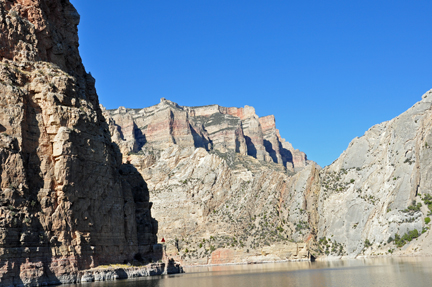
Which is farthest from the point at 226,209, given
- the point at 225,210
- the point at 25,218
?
the point at 25,218

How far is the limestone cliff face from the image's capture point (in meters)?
112

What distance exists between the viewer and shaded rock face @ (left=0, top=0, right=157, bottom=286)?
59.2 m

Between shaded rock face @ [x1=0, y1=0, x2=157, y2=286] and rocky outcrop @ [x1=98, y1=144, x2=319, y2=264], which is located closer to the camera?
shaded rock face @ [x1=0, y1=0, x2=157, y2=286]

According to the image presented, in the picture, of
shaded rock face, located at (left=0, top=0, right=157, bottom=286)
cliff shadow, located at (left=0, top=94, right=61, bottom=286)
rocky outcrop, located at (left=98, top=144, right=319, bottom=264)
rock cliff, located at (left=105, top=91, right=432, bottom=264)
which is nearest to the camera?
cliff shadow, located at (left=0, top=94, right=61, bottom=286)

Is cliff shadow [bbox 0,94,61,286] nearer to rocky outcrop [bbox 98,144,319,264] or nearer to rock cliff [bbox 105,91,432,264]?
rock cliff [bbox 105,91,432,264]

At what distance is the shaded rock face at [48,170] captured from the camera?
59.2 m

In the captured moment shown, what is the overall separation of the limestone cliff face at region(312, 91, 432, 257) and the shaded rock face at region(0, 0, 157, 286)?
6113 cm

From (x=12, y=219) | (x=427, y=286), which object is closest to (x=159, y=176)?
(x=12, y=219)

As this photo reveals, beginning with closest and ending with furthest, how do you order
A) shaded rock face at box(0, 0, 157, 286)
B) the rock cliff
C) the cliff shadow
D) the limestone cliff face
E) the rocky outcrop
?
the cliff shadow < shaded rock face at box(0, 0, 157, 286) < the limestone cliff face < the rock cliff < the rocky outcrop

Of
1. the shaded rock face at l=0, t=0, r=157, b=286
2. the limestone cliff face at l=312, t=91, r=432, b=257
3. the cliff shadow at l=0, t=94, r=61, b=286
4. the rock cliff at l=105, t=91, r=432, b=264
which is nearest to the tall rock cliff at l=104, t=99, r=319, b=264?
the rock cliff at l=105, t=91, r=432, b=264

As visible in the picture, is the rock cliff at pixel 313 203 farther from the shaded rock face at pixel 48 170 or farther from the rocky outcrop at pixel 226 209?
the shaded rock face at pixel 48 170

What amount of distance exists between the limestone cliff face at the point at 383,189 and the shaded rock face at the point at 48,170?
6113 cm

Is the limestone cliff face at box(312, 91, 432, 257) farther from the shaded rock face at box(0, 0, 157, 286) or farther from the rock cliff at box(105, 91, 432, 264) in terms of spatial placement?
the shaded rock face at box(0, 0, 157, 286)

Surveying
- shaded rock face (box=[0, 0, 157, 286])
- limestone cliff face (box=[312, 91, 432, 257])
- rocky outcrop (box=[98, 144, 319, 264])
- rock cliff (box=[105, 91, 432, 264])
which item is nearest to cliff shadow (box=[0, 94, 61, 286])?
shaded rock face (box=[0, 0, 157, 286])
